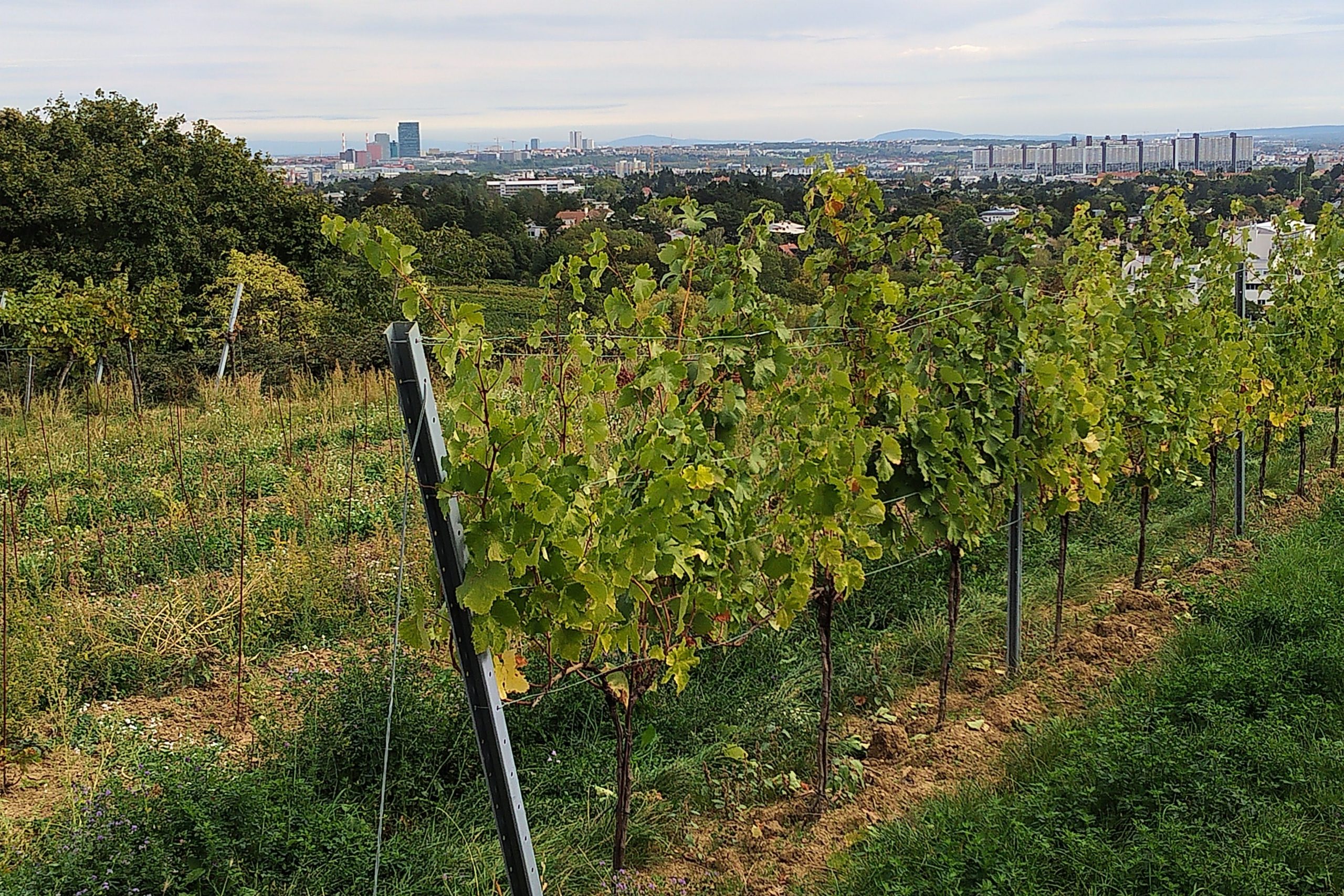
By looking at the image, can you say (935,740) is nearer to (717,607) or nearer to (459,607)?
(717,607)

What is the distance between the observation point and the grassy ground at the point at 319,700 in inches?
131

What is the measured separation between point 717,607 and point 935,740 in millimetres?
1667

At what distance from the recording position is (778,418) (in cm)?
370

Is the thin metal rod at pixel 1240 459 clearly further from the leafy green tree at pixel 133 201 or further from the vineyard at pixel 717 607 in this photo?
the leafy green tree at pixel 133 201

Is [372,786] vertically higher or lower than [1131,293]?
Result: lower

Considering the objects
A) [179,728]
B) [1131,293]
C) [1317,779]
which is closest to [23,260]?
[179,728]

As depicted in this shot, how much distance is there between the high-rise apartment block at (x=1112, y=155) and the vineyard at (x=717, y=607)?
110ft

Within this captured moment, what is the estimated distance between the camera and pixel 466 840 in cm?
353

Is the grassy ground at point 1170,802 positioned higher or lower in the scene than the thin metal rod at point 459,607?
lower

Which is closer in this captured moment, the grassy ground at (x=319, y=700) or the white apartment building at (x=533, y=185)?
the grassy ground at (x=319, y=700)

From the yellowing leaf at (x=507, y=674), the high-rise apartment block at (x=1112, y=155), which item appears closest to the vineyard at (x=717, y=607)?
the yellowing leaf at (x=507, y=674)

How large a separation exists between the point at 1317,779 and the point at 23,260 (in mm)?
22012

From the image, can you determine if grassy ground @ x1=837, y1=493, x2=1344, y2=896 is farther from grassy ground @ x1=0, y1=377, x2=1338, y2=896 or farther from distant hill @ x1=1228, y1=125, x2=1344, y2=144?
distant hill @ x1=1228, y1=125, x2=1344, y2=144

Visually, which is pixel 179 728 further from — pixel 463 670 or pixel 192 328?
pixel 192 328
